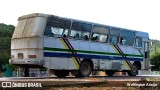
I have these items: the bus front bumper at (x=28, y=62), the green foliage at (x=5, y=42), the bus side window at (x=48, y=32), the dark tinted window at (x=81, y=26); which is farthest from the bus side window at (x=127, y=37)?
the green foliage at (x=5, y=42)

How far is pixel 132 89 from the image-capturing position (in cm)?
1274

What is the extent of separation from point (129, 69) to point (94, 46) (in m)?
4.70

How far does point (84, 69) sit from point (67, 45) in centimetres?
218

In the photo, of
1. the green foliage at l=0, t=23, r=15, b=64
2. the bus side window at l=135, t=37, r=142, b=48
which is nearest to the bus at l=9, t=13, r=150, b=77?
the bus side window at l=135, t=37, r=142, b=48

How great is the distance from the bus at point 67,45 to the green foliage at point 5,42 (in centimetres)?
3417

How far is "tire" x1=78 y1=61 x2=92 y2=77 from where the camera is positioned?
67.5 ft

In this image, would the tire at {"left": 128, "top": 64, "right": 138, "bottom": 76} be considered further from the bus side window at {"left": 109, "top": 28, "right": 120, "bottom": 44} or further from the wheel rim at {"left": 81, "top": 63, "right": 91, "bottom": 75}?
the wheel rim at {"left": 81, "top": 63, "right": 91, "bottom": 75}

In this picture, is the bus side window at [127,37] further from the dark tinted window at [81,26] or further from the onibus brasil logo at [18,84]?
the onibus brasil logo at [18,84]

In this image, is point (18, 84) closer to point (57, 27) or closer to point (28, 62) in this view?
point (28, 62)

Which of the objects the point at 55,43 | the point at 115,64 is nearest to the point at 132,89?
the point at 55,43

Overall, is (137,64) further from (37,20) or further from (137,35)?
(37,20)

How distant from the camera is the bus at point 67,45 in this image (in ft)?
60.3

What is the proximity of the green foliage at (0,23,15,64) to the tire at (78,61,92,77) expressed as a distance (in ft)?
116

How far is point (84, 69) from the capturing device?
21.0 metres
